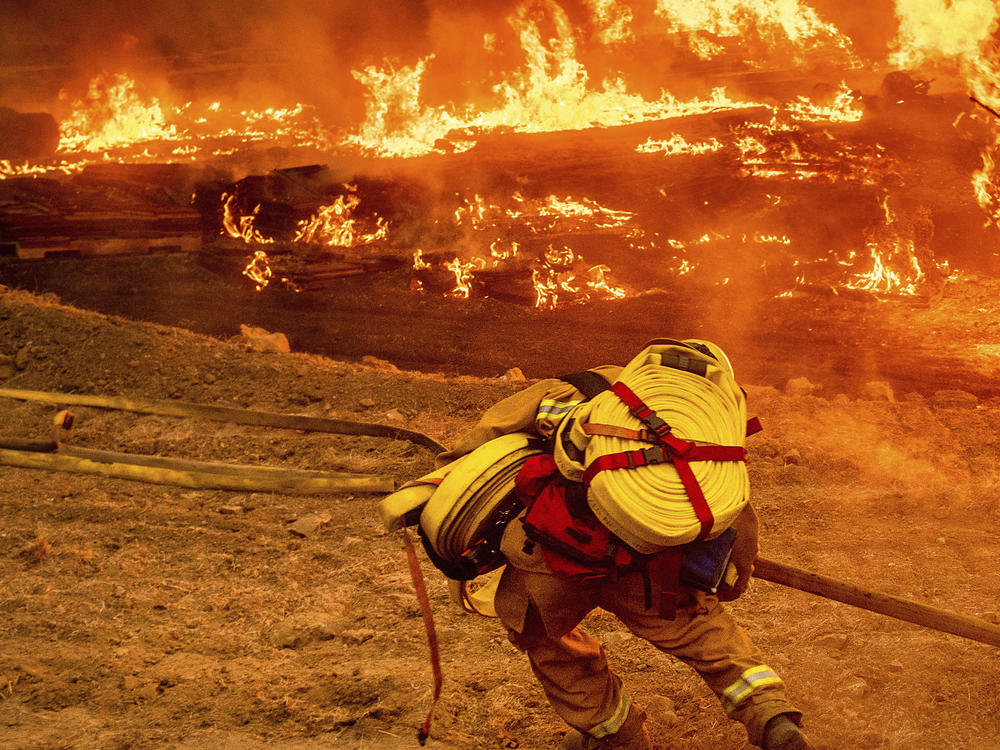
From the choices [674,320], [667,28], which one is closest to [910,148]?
[674,320]

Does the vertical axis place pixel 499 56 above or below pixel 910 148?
above

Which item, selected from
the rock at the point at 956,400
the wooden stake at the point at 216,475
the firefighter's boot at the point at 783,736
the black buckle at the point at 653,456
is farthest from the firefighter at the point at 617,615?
the rock at the point at 956,400

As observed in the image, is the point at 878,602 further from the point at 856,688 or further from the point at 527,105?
the point at 527,105

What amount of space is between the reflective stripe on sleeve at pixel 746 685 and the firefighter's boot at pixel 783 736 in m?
0.10

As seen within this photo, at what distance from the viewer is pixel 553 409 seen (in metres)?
2.73

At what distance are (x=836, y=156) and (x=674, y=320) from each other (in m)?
4.74

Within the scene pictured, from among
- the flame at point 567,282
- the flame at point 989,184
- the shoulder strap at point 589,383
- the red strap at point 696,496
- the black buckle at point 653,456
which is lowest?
the red strap at point 696,496

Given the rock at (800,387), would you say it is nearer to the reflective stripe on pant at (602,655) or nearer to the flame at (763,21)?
the reflective stripe on pant at (602,655)

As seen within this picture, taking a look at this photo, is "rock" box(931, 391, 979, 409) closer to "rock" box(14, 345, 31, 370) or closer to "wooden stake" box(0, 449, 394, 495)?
"wooden stake" box(0, 449, 394, 495)

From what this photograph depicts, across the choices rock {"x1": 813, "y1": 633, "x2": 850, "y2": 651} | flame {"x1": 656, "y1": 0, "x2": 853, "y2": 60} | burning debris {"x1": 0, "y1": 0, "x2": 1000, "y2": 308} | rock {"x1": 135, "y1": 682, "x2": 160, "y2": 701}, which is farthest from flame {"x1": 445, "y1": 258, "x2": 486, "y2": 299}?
flame {"x1": 656, "y1": 0, "x2": 853, "y2": 60}

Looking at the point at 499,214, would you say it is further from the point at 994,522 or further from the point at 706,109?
the point at 994,522

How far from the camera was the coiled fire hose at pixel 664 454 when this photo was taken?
2.29 m

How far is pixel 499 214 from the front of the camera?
41.6 feet

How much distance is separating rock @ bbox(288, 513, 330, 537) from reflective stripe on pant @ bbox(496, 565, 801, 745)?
113 inches
